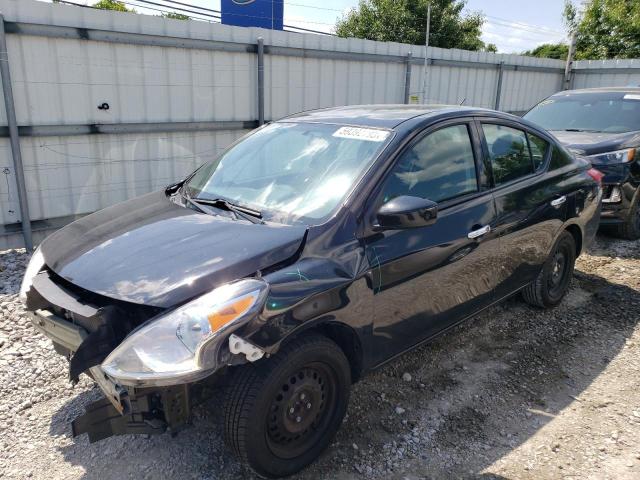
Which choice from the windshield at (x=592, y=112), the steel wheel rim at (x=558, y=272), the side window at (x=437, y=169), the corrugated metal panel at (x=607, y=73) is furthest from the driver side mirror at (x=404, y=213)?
the corrugated metal panel at (x=607, y=73)

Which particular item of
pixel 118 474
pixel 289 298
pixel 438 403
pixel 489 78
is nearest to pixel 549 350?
pixel 438 403

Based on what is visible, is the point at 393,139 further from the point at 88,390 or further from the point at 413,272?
the point at 88,390

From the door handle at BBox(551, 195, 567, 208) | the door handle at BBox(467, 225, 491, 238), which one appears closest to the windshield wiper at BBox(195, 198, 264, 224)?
the door handle at BBox(467, 225, 491, 238)

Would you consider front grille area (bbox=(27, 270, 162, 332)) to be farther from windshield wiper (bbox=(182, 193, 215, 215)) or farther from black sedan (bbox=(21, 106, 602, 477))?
windshield wiper (bbox=(182, 193, 215, 215))

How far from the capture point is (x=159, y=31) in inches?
242

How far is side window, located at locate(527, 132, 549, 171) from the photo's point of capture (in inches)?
159

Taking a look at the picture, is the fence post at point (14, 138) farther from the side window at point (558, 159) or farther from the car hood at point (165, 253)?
the side window at point (558, 159)

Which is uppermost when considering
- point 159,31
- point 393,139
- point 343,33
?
point 343,33

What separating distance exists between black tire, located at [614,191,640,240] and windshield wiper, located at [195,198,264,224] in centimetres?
529

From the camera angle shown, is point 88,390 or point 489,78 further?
point 489,78

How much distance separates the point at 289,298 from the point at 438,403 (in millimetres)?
1510

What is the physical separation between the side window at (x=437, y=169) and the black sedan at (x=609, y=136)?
11.0ft

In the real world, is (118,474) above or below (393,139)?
below

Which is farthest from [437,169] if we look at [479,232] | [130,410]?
[130,410]
